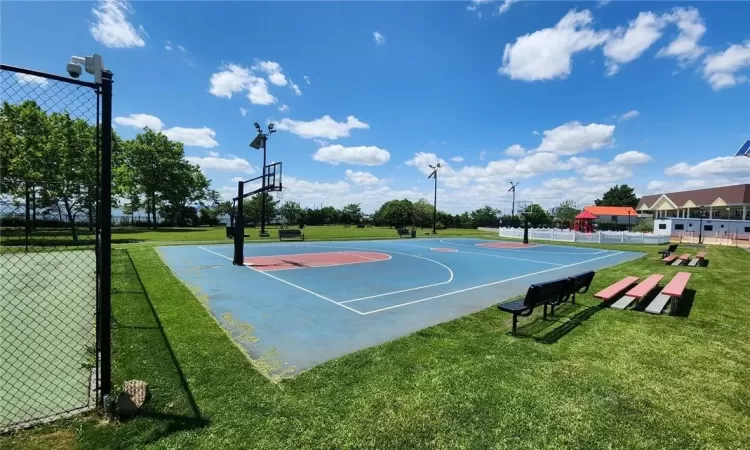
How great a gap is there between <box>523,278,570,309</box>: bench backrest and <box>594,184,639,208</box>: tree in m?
132

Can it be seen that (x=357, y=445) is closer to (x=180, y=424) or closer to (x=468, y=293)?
(x=180, y=424)

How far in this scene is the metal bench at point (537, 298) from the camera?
6351mm

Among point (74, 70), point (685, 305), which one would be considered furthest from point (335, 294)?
point (685, 305)

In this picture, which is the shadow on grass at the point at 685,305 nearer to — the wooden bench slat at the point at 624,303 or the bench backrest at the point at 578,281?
the wooden bench slat at the point at 624,303

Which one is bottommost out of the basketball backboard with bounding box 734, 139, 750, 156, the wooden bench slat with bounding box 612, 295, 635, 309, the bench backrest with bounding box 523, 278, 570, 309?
the wooden bench slat with bounding box 612, 295, 635, 309

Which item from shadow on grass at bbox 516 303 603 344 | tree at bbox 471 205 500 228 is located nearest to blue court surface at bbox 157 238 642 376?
shadow on grass at bbox 516 303 603 344

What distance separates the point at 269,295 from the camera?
937cm

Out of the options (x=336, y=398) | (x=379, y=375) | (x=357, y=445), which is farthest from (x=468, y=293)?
(x=357, y=445)

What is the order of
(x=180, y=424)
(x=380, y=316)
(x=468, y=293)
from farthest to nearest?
1. (x=468, y=293)
2. (x=380, y=316)
3. (x=180, y=424)

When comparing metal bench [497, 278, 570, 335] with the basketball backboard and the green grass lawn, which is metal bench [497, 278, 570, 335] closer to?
the green grass lawn

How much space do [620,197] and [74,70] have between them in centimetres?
14309

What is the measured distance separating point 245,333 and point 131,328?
1.91 meters

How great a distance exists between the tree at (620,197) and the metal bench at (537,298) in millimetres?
132574

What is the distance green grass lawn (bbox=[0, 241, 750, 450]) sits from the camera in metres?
3.31
